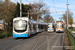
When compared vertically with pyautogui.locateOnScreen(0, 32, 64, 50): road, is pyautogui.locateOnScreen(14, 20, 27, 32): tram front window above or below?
above

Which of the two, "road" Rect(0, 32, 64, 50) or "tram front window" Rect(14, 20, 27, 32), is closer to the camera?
"road" Rect(0, 32, 64, 50)

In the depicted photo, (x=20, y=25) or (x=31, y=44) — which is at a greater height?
(x=20, y=25)

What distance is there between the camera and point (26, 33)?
55.2 feet

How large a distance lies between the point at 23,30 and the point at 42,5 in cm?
2433

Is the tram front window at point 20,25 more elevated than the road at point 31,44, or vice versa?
the tram front window at point 20,25

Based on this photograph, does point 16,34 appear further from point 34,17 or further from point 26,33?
point 34,17

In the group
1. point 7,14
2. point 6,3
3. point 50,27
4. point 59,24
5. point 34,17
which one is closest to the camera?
point 7,14

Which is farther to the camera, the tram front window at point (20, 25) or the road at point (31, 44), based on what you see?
the tram front window at point (20, 25)

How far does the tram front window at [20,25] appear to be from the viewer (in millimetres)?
16734

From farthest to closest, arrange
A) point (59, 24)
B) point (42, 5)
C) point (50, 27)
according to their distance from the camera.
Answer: point (42, 5), point (50, 27), point (59, 24)

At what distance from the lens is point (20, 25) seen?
55.2ft

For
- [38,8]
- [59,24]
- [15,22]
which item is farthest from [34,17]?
[15,22]

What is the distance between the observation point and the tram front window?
16734mm

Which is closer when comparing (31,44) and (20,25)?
(31,44)
